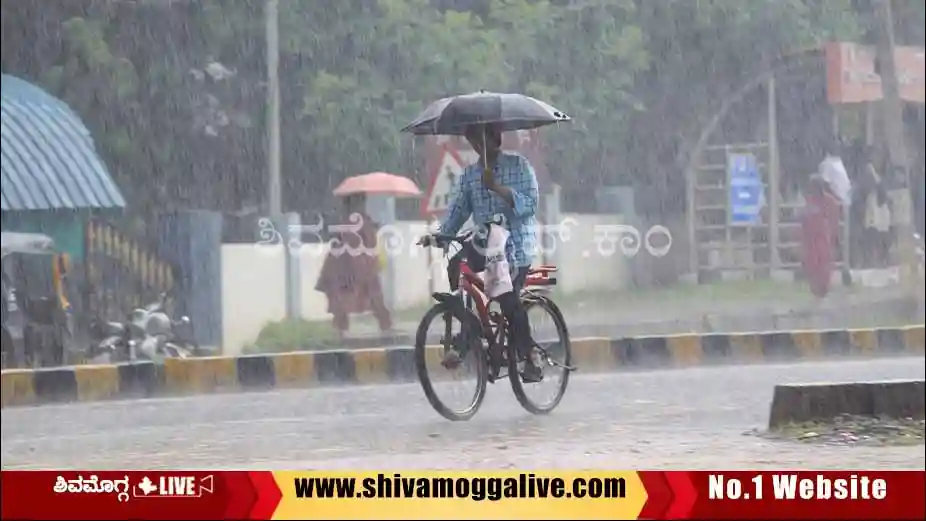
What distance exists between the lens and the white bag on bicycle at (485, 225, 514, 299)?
420 centimetres

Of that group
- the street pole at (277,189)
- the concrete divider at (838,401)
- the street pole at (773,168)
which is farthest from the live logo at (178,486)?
the street pole at (773,168)

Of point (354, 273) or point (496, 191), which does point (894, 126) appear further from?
point (354, 273)

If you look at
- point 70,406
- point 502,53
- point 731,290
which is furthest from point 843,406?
point 70,406

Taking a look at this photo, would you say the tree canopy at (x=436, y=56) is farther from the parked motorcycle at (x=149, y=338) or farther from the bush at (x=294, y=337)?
the parked motorcycle at (x=149, y=338)

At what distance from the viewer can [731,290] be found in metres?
5.01

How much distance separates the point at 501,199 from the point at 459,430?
1.11 meters

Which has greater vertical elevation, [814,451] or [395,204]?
[395,204]

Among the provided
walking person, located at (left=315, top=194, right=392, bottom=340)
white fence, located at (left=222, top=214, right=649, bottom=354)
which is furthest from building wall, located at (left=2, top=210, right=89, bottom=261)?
walking person, located at (left=315, top=194, right=392, bottom=340)

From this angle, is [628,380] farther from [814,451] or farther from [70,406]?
[70,406]

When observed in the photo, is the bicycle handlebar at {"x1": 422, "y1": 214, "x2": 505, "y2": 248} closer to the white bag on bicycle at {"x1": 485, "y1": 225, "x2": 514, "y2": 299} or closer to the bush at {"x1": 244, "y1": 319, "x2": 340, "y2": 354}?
the white bag on bicycle at {"x1": 485, "y1": 225, "x2": 514, "y2": 299}

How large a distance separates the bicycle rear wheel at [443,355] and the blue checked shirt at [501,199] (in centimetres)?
75

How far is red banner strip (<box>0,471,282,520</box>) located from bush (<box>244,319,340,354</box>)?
1.97m

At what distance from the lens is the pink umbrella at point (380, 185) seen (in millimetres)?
4377

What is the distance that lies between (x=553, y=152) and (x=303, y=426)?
139 cm
